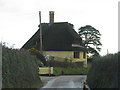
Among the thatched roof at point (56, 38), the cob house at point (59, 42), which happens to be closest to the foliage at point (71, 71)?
the cob house at point (59, 42)

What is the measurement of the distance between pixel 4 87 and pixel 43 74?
33.0m

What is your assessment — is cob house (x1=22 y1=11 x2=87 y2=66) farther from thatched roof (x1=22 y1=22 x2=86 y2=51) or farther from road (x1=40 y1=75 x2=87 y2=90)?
road (x1=40 y1=75 x2=87 y2=90)

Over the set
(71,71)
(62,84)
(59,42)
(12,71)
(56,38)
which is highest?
(56,38)

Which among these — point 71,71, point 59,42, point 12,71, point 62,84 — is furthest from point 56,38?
point 12,71

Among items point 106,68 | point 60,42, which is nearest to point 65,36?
point 60,42

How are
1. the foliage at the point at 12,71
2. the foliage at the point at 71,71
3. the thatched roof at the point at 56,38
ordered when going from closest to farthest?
the foliage at the point at 12,71 < the foliage at the point at 71,71 < the thatched roof at the point at 56,38

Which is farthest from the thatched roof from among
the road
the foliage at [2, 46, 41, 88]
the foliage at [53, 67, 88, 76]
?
the foliage at [2, 46, 41, 88]

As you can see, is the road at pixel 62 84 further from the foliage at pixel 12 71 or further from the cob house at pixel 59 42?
the cob house at pixel 59 42

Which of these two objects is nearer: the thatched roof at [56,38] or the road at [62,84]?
the road at [62,84]

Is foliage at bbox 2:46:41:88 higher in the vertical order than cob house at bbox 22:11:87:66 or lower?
lower

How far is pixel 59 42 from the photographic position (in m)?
71.8

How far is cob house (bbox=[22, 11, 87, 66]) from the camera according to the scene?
71000 millimetres

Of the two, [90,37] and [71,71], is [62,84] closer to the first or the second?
[71,71]

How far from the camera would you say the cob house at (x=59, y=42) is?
71000 millimetres
